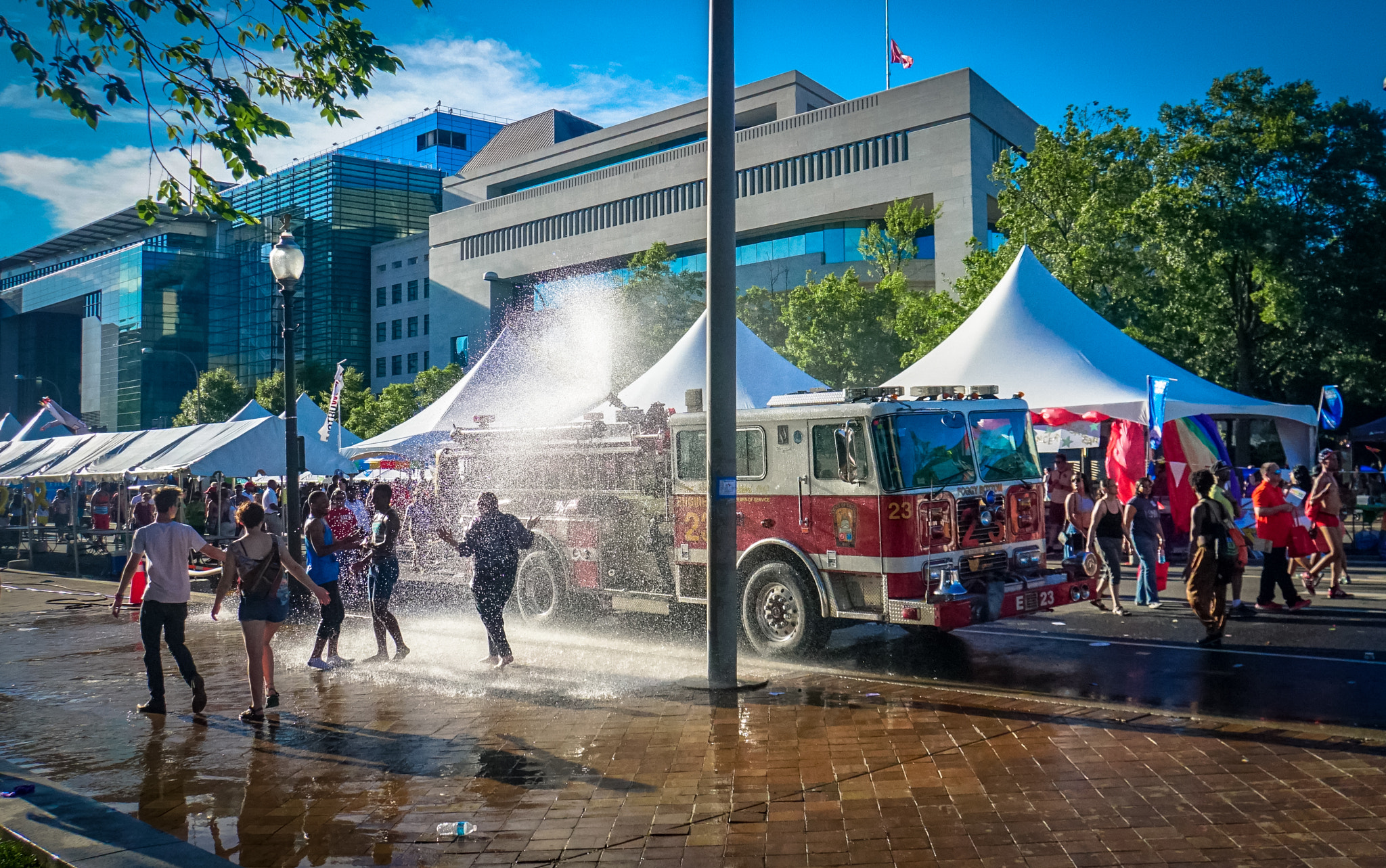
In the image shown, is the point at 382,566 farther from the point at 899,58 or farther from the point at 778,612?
the point at 899,58

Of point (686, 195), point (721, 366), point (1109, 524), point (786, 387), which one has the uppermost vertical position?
point (686, 195)

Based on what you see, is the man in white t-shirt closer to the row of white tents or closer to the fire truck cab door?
the fire truck cab door

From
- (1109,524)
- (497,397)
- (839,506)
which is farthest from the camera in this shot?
(497,397)

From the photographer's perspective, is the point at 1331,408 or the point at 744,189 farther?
the point at 744,189

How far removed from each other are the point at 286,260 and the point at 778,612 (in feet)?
26.5

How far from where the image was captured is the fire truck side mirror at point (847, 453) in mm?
9359

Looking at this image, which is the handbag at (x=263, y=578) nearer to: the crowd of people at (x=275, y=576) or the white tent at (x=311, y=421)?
the crowd of people at (x=275, y=576)

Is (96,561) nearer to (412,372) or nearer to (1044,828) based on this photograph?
Answer: (1044,828)

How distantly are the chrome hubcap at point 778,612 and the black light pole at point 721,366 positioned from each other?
167cm

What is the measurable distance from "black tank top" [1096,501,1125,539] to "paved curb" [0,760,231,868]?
10664mm

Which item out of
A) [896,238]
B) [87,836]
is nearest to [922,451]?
[87,836]

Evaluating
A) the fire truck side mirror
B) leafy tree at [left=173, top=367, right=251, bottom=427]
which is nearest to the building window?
leafy tree at [left=173, top=367, right=251, bottom=427]

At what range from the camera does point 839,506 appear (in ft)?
31.3

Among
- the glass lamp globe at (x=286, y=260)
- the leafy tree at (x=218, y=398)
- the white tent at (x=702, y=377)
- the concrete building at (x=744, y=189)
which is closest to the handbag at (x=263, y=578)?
the glass lamp globe at (x=286, y=260)
